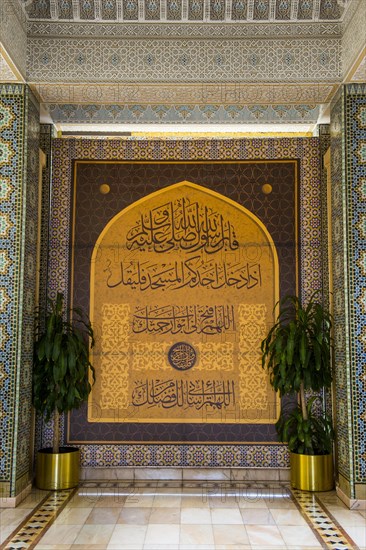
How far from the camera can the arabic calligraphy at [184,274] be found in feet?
17.7

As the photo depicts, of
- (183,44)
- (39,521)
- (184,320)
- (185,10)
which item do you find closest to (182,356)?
(184,320)

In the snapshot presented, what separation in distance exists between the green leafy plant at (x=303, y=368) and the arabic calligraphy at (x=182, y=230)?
0.84 meters

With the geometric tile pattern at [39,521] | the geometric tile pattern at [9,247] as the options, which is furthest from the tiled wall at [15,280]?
the geometric tile pattern at [39,521]

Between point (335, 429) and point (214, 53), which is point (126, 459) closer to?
point (335, 429)

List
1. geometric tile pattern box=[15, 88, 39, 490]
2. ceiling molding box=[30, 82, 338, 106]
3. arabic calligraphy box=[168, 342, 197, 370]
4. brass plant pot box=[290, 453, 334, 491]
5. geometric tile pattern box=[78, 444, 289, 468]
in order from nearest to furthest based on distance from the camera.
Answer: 1. geometric tile pattern box=[15, 88, 39, 490]
2. ceiling molding box=[30, 82, 338, 106]
3. brass plant pot box=[290, 453, 334, 491]
4. geometric tile pattern box=[78, 444, 289, 468]
5. arabic calligraphy box=[168, 342, 197, 370]

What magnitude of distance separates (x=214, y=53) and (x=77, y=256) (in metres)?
2.10

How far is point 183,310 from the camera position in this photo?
539 cm

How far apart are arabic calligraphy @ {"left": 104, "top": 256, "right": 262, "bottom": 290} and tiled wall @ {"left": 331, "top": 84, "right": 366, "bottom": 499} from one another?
971 millimetres

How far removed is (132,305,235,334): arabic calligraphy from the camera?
5.37 metres

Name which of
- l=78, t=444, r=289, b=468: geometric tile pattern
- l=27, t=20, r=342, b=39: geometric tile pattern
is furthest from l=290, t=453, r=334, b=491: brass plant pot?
l=27, t=20, r=342, b=39: geometric tile pattern

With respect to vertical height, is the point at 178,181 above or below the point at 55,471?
above

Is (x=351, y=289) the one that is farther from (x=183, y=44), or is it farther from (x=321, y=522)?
(x=183, y=44)

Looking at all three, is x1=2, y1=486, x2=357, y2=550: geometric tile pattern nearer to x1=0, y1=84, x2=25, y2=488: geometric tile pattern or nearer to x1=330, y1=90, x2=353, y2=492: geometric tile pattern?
x1=330, y1=90, x2=353, y2=492: geometric tile pattern

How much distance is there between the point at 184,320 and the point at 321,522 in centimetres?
204
